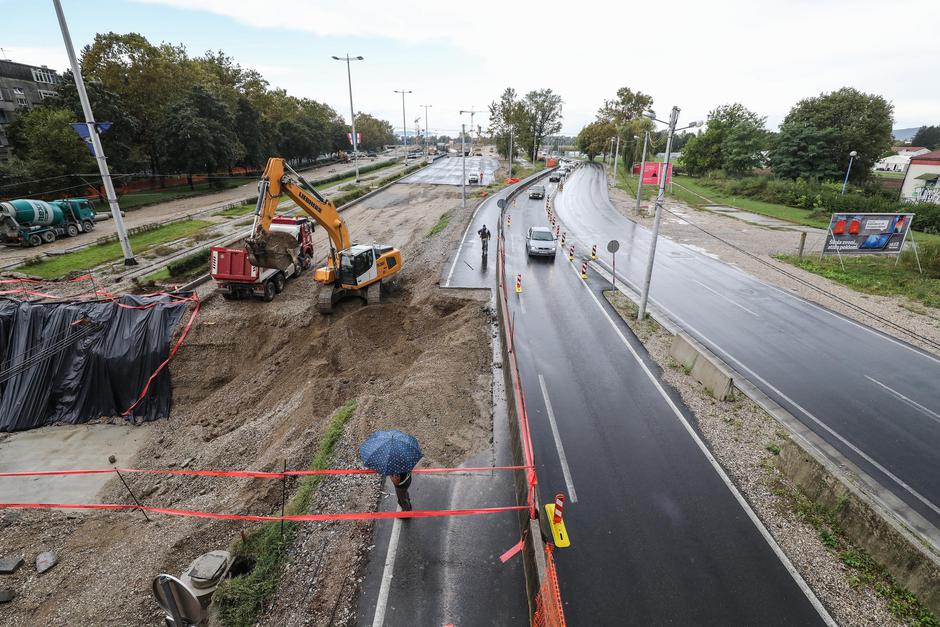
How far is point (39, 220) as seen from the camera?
2712 cm

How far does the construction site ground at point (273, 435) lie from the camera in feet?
24.1

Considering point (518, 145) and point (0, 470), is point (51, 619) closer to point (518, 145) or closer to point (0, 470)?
point (0, 470)

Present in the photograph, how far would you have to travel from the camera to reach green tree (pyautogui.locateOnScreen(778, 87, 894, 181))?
161 feet

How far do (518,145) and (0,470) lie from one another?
8756 centimetres

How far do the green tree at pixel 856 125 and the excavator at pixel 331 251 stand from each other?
57621mm

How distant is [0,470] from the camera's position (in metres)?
12.4

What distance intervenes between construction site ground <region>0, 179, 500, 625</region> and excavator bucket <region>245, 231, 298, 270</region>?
9.10ft

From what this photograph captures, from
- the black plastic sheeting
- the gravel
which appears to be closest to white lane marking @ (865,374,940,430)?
the gravel

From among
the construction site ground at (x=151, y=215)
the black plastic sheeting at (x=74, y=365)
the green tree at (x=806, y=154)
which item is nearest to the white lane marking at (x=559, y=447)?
the black plastic sheeting at (x=74, y=365)

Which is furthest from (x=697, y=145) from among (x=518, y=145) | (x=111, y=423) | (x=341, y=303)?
(x=111, y=423)

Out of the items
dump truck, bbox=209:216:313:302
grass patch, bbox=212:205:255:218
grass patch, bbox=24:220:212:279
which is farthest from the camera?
grass patch, bbox=212:205:255:218

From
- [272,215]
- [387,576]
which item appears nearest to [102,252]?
[272,215]

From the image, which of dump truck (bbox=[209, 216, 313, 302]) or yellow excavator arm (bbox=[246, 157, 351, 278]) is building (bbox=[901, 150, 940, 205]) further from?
dump truck (bbox=[209, 216, 313, 302])

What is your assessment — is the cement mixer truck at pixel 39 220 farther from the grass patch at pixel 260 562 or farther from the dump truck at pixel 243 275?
the grass patch at pixel 260 562
